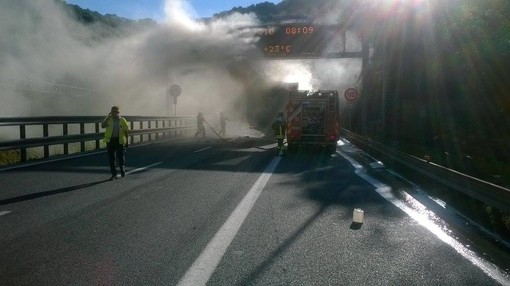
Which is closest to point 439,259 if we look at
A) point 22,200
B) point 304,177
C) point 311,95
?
point 22,200

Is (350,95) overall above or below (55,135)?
above

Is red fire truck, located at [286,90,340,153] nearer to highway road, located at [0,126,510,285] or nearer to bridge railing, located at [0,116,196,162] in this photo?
bridge railing, located at [0,116,196,162]

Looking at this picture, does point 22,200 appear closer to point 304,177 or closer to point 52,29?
point 304,177

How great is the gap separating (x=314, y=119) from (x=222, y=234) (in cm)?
1571

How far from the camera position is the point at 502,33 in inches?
744

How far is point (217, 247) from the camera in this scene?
615 centimetres

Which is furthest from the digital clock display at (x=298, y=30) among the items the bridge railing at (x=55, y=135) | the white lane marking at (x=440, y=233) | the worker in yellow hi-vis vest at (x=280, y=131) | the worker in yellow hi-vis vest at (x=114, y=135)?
the worker in yellow hi-vis vest at (x=114, y=135)

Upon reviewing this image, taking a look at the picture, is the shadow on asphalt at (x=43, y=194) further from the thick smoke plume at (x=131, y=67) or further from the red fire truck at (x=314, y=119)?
the thick smoke plume at (x=131, y=67)

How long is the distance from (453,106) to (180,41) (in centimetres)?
1912

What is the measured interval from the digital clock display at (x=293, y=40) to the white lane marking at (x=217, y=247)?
78.5ft

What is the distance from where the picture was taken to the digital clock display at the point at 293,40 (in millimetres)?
32719

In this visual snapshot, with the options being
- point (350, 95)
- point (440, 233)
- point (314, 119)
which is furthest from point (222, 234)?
point (350, 95)

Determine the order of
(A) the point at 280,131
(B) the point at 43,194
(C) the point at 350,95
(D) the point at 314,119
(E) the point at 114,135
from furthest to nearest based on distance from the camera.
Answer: (C) the point at 350,95
(D) the point at 314,119
(A) the point at 280,131
(E) the point at 114,135
(B) the point at 43,194

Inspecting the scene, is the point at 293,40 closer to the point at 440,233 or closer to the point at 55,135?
the point at 55,135
